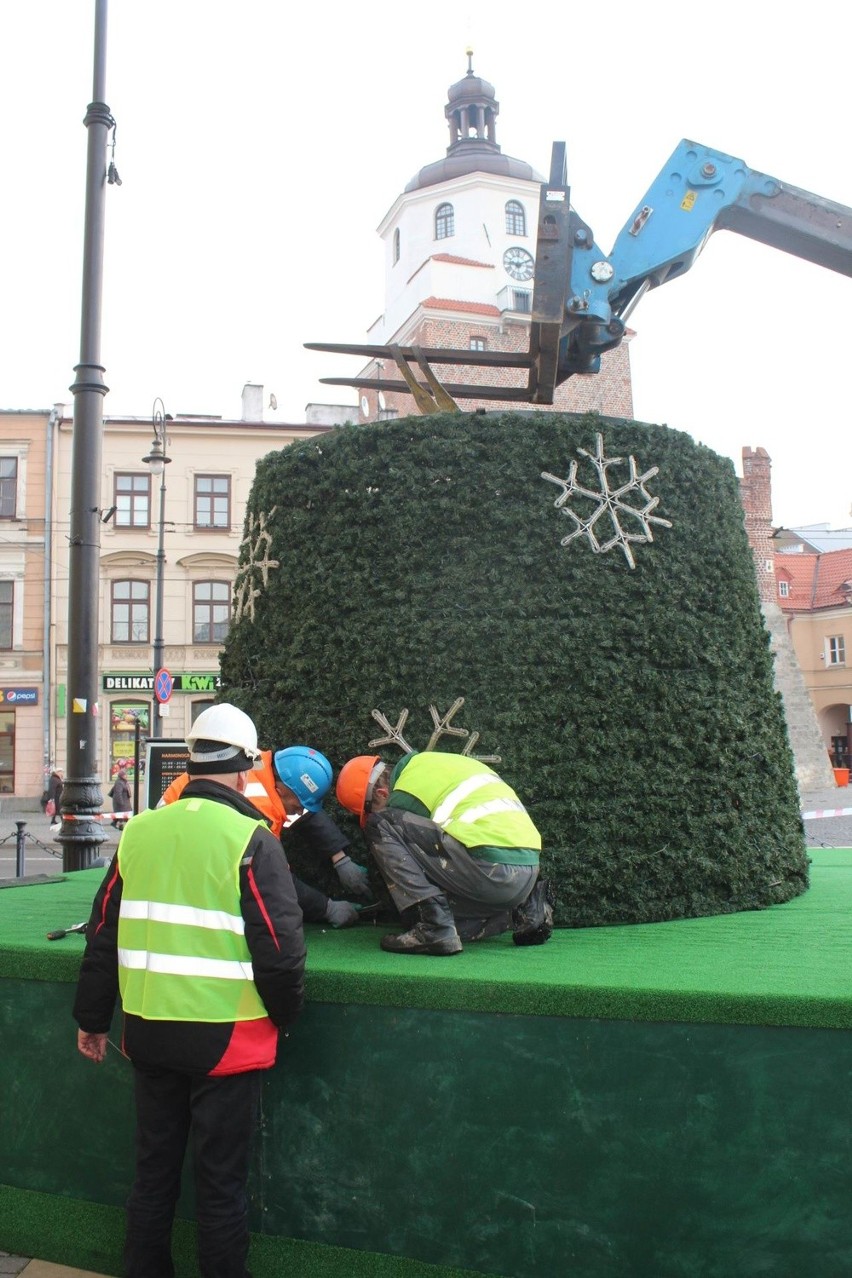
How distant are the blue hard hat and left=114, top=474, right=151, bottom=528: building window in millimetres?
31769

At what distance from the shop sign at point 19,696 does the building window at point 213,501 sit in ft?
23.9

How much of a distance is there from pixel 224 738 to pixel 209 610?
31.8m

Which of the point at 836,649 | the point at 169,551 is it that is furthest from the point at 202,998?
the point at 836,649

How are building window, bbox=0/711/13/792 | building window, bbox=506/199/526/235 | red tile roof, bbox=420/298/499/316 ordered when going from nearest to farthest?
building window, bbox=0/711/13/792 → red tile roof, bbox=420/298/499/316 → building window, bbox=506/199/526/235

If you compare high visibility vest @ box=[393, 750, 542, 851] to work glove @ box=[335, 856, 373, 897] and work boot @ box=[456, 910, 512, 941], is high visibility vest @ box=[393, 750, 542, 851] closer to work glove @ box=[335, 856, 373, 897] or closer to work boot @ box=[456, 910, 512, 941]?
work boot @ box=[456, 910, 512, 941]

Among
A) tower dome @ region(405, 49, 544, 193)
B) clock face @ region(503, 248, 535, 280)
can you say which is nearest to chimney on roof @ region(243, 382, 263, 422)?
clock face @ region(503, 248, 535, 280)

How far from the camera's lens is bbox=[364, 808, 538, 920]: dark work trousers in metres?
4.44

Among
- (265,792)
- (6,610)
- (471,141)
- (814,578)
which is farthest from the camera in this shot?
(814,578)

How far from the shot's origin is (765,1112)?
329 cm

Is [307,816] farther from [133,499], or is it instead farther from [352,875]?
[133,499]

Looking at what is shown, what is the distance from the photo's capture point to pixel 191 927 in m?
3.42

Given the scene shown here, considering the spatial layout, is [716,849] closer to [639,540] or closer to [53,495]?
[639,540]

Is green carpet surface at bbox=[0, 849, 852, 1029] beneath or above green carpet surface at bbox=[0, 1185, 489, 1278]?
above

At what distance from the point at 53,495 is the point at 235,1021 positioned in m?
34.1
